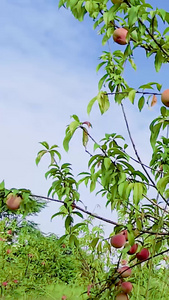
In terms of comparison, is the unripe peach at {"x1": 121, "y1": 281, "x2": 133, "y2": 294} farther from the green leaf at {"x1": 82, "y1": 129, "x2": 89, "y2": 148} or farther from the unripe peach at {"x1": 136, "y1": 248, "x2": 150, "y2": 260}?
the green leaf at {"x1": 82, "y1": 129, "x2": 89, "y2": 148}

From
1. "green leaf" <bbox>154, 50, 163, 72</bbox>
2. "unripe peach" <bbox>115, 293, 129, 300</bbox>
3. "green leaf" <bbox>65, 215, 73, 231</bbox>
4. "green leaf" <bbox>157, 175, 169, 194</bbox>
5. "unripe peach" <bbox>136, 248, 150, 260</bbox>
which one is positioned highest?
"green leaf" <bbox>154, 50, 163, 72</bbox>

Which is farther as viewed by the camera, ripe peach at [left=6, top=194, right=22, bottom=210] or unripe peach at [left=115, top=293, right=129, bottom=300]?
unripe peach at [left=115, top=293, right=129, bottom=300]

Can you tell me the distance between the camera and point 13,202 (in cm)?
256

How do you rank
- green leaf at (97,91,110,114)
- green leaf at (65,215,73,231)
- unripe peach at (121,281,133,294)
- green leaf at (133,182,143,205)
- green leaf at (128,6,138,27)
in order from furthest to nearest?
1. unripe peach at (121,281,133,294)
2. green leaf at (65,215,73,231)
3. green leaf at (97,91,110,114)
4. green leaf at (133,182,143,205)
5. green leaf at (128,6,138,27)

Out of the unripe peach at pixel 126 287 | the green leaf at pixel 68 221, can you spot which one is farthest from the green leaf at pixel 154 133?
the unripe peach at pixel 126 287

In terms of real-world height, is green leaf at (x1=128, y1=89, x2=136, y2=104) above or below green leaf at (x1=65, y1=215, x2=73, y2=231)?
above

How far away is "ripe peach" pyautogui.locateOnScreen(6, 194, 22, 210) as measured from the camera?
2557 millimetres

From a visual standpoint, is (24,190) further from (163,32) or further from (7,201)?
(163,32)

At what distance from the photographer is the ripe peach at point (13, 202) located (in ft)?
8.39

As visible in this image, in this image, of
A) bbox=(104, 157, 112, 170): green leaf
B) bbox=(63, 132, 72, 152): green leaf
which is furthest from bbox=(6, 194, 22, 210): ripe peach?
bbox=(104, 157, 112, 170): green leaf

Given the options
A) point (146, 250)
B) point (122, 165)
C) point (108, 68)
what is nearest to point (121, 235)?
point (146, 250)

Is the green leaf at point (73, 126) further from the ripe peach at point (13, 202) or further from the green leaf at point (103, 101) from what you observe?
the ripe peach at point (13, 202)

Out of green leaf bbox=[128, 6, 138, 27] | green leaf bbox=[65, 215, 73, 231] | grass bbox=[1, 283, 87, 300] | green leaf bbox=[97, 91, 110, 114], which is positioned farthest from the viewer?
grass bbox=[1, 283, 87, 300]

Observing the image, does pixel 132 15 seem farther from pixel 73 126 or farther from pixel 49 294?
pixel 49 294
